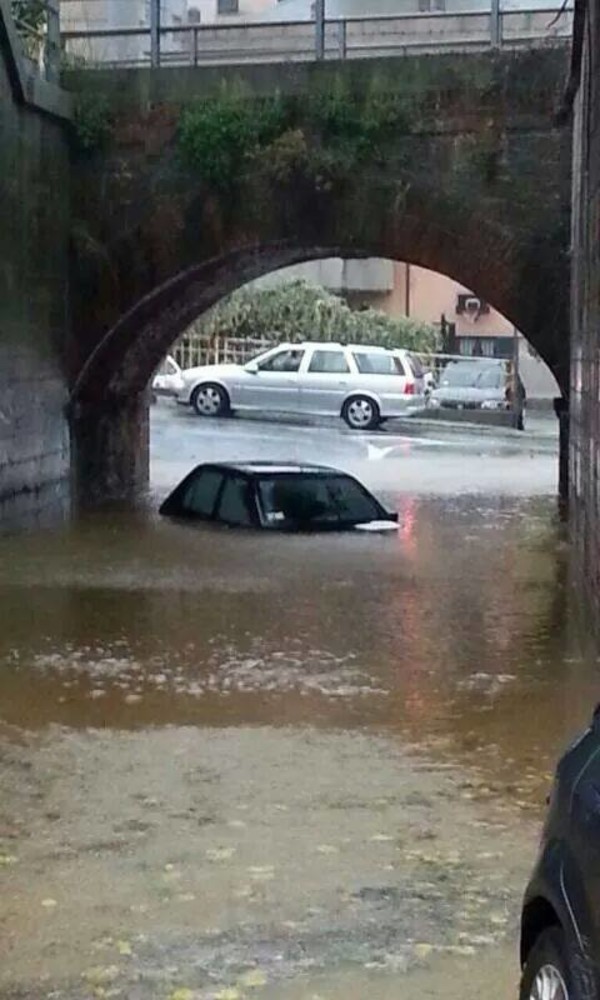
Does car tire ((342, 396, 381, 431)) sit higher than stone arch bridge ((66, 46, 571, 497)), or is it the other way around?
stone arch bridge ((66, 46, 571, 497))

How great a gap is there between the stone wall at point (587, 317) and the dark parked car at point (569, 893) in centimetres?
868

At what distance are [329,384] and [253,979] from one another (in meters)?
31.5

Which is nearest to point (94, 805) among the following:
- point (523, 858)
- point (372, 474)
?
point (523, 858)

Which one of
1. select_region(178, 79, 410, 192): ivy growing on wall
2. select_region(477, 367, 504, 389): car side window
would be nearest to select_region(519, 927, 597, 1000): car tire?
select_region(178, 79, 410, 192): ivy growing on wall

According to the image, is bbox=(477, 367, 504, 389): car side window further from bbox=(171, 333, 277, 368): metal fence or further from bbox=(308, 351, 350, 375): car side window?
bbox=(171, 333, 277, 368): metal fence

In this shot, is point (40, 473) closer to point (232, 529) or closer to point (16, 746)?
point (232, 529)

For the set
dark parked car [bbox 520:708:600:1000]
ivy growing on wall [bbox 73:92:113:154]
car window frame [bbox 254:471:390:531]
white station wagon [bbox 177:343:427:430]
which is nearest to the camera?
dark parked car [bbox 520:708:600:1000]

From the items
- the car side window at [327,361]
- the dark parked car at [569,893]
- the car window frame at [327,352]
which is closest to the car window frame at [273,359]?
the car window frame at [327,352]

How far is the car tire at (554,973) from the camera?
13.6 feet

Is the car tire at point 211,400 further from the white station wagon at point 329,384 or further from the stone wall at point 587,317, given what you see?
the stone wall at point 587,317

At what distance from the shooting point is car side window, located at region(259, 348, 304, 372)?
37.2 m

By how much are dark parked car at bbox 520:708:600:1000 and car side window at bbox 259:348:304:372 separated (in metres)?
32.7

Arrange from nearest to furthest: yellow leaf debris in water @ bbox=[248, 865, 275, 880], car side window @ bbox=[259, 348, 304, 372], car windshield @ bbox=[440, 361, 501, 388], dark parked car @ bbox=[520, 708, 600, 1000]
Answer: dark parked car @ bbox=[520, 708, 600, 1000]
yellow leaf debris in water @ bbox=[248, 865, 275, 880]
car side window @ bbox=[259, 348, 304, 372]
car windshield @ bbox=[440, 361, 501, 388]

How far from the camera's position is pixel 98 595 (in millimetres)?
15164
